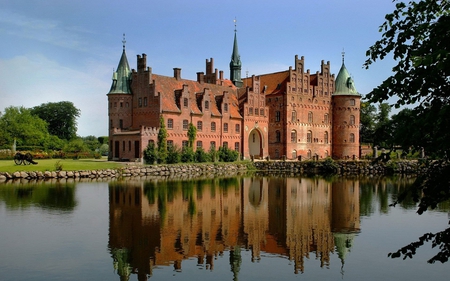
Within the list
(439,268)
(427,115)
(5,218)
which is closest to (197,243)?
(439,268)

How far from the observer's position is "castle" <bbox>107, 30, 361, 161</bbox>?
48.1 metres

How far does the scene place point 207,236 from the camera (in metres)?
15.0

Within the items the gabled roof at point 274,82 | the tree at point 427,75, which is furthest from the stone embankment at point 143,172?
the tree at point 427,75

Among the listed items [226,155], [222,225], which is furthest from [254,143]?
[222,225]

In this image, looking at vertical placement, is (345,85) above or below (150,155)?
above

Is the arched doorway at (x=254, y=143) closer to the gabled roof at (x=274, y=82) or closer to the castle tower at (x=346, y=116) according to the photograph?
the gabled roof at (x=274, y=82)

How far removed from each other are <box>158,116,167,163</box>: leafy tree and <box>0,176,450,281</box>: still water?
62.6 ft

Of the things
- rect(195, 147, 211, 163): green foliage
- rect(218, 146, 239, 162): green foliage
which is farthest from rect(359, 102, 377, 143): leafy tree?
rect(195, 147, 211, 163): green foliage

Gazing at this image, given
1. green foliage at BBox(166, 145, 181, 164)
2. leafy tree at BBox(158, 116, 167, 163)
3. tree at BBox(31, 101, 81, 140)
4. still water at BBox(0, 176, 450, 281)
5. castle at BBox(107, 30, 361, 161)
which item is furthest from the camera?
tree at BBox(31, 101, 81, 140)

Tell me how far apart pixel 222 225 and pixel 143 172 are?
2464 cm

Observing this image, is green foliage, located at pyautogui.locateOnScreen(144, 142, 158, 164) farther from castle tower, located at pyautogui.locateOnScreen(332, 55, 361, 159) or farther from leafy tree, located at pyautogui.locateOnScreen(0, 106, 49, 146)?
leafy tree, located at pyautogui.locateOnScreen(0, 106, 49, 146)

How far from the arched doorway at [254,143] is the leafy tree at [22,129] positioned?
3280 cm

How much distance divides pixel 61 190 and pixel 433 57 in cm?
2454

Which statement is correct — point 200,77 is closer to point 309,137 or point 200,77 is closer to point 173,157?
point 173,157
